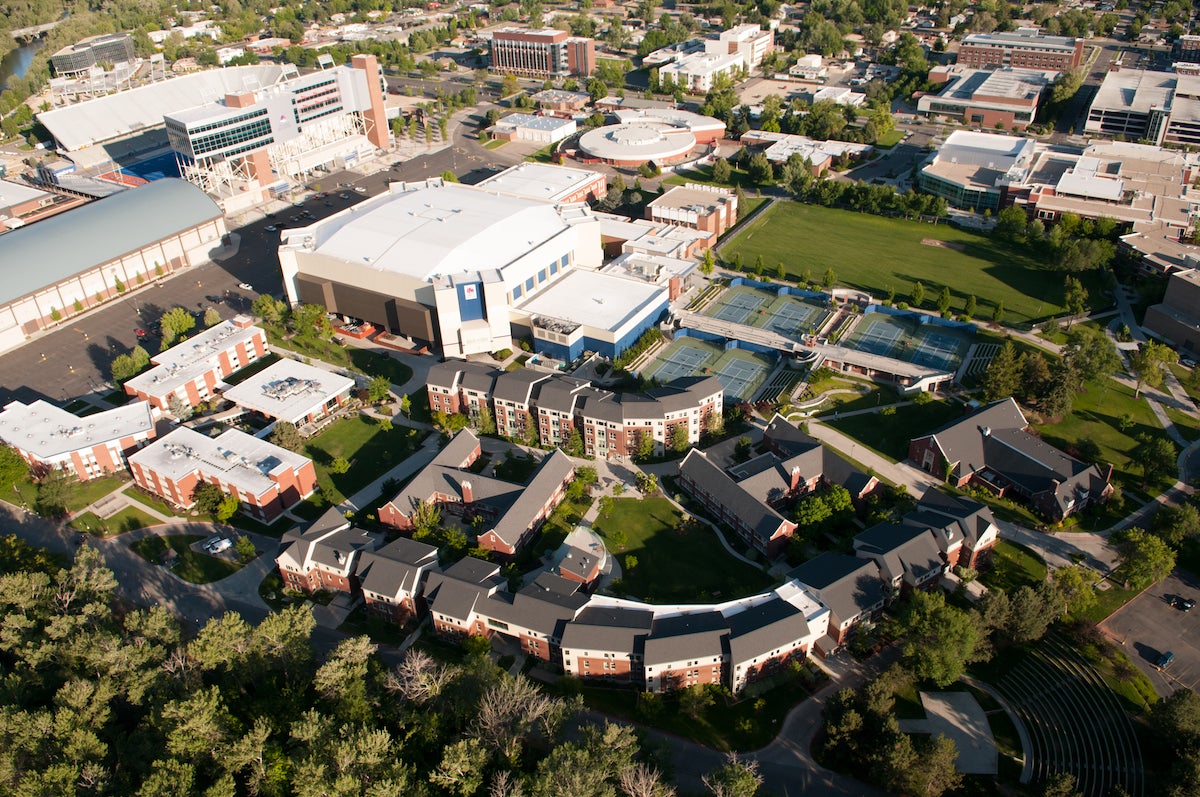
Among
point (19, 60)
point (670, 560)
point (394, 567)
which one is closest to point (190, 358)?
point (394, 567)

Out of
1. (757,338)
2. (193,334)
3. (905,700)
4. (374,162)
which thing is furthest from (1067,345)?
(374,162)

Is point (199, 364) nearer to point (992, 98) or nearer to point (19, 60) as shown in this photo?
point (992, 98)

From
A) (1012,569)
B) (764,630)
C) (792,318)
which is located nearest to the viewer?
(764,630)

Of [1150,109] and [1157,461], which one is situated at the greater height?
[1150,109]

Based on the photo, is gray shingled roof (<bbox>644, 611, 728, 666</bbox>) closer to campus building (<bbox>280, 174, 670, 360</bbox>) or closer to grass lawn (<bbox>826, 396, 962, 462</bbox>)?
grass lawn (<bbox>826, 396, 962, 462</bbox>)

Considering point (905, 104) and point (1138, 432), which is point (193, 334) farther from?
point (905, 104)

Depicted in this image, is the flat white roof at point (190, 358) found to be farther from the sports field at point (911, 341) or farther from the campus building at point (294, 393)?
the sports field at point (911, 341)

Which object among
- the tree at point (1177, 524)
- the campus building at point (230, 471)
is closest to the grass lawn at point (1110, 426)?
the tree at point (1177, 524)

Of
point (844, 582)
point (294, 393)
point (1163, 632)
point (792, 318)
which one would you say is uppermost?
point (294, 393)
